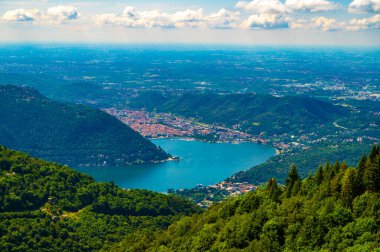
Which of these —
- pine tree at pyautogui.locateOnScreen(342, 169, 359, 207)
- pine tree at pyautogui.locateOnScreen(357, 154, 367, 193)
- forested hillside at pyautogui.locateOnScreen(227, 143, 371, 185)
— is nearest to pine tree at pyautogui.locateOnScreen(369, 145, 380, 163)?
pine tree at pyautogui.locateOnScreen(357, 154, 367, 193)

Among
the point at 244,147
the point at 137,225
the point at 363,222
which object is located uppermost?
the point at 363,222

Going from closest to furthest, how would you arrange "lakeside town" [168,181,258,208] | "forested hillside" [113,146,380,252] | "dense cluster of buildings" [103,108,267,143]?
"forested hillside" [113,146,380,252] → "lakeside town" [168,181,258,208] → "dense cluster of buildings" [103,108,267,143]

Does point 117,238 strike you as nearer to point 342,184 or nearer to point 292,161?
point 342,184

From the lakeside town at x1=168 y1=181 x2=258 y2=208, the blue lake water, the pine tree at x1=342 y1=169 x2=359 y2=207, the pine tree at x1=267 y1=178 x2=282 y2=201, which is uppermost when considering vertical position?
the pine tree at x1=342 y1=169 x2=359 y2=207

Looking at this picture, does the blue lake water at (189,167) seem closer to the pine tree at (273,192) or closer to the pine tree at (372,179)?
the pine tree at (273,192)

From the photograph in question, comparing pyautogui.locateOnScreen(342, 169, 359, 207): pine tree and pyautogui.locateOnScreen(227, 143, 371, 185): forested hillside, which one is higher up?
pyautogui.locateOnScreen(342, 169, 359, 207): pine tree

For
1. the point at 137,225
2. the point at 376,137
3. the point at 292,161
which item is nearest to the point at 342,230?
the point at 137,225

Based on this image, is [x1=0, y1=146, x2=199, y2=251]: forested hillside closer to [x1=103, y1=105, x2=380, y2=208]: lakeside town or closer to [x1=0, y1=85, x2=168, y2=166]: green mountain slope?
[x1=0, y1=85, x2=168, y2=166]: green mountain slope

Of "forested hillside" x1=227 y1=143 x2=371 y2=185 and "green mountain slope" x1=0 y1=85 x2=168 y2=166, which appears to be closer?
"forested hillside" x1=227 y1=143 x2=371 y2=185
